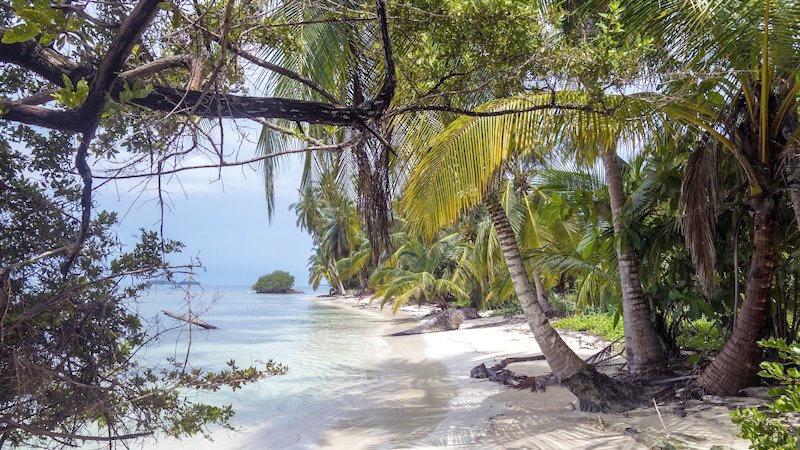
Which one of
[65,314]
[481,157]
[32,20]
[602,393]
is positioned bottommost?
[602,393]

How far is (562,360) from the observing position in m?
5.93

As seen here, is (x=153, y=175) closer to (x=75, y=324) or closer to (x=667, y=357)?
(x=75, y=324)

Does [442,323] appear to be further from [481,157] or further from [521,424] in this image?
[481,157]

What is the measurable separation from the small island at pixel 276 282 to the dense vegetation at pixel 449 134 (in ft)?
227

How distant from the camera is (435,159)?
16.1 ft

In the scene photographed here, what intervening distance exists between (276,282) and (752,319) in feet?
244

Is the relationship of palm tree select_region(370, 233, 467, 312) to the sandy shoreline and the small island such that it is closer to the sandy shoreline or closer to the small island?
the sandy shoreline

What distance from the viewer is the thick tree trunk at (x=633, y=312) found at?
577 centimetres

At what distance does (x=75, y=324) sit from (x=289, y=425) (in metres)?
5.29

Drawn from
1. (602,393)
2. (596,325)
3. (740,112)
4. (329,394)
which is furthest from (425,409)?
(596,325)

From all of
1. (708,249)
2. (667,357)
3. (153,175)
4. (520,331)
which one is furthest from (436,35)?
(520,331)

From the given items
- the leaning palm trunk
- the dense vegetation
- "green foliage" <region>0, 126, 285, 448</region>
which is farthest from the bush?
"green foliage" <region>0, 126, 285, 448</region>

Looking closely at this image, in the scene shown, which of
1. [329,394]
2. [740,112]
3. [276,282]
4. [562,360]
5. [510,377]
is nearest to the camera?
[740,112]

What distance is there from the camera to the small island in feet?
249
